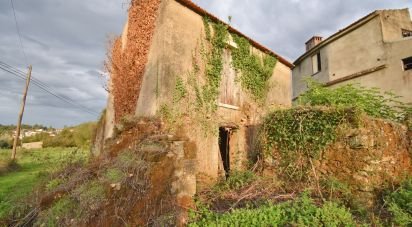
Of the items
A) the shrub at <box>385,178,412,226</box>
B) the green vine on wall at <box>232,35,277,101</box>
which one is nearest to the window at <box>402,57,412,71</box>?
the green vine on wall at <box>232,35,277,101</box>

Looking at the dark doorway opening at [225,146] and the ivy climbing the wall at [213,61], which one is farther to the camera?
the dark doorway opening at [225,146]

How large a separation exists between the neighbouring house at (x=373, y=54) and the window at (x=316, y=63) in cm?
23

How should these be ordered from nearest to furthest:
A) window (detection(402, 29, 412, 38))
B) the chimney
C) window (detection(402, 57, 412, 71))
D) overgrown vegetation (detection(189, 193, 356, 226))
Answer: overgrown vegetation (detection(189, 193, 356, 226))
window (detection(402, 57, 412, 71))
window (detection(402, 29, 412, 38))
the chimney

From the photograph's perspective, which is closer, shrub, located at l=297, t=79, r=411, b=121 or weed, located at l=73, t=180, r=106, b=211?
weed, located at l=73, t=180, r=106, b=211

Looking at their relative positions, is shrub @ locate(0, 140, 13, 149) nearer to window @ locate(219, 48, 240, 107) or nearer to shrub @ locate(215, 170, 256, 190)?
window @ locate(219, 48, 240, 107)

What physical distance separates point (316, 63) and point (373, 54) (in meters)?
4.33

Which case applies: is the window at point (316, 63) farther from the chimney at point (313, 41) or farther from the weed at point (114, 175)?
the weed at point (114, 175)

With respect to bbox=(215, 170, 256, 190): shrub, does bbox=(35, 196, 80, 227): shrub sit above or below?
below

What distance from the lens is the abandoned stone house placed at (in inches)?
309

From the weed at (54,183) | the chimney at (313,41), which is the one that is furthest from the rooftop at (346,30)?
the weed at (54,183)

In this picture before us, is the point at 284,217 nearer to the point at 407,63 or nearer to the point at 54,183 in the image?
the point at 54,183

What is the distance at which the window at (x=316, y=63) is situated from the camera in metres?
18.2

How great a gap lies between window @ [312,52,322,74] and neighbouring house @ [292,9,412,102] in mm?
227

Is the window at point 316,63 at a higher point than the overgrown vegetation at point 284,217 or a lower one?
higher
